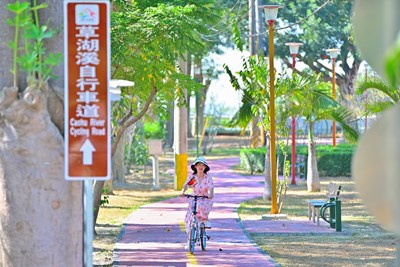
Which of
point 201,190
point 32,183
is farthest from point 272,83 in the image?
point 32,183

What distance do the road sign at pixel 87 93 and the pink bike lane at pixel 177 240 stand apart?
7.29m

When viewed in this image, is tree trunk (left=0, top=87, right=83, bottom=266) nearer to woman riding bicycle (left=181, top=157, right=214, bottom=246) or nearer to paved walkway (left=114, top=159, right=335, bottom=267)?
paved walkway (left=114, top=159, right=335, bottom=267)

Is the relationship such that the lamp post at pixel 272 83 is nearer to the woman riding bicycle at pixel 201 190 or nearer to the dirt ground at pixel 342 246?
the dirt ground at pixel 342 246

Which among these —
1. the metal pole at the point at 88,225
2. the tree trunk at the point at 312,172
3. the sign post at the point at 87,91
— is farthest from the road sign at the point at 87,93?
A: the tree trunk at the point at 312,172

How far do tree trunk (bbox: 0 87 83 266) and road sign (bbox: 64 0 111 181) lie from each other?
82 cm

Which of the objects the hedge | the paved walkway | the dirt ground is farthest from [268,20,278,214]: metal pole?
the hedge

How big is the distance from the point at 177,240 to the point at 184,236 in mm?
649

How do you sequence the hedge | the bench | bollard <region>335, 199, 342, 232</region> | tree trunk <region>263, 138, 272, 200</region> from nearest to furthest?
bollard <region>335, 199, 342, 232</region>, the bench, tree trunk <region>263, 138, 272, 200</region>, the hedge

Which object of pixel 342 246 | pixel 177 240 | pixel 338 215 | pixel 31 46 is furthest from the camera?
pixel 338 215

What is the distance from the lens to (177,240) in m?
17.6

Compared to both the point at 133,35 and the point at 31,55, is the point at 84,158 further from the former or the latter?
the point at 133,35

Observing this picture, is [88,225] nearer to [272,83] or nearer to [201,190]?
[201,190]

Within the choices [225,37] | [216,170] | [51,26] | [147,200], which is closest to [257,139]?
[216,170]

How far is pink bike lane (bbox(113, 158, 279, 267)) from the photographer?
14927mm
